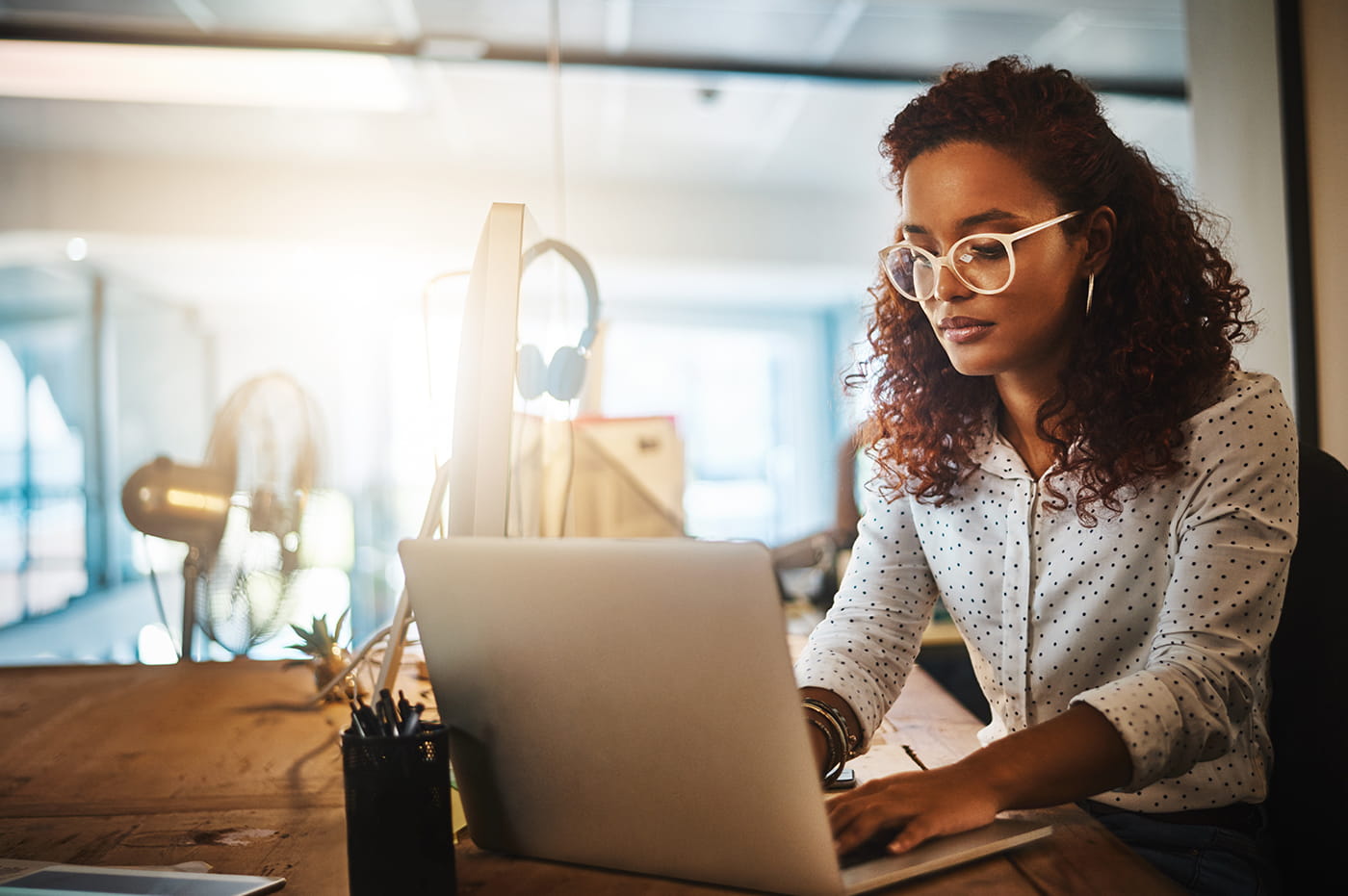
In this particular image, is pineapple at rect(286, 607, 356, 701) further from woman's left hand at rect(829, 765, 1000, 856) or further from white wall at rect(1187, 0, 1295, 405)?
white wall at rect(1187, 0, 1295, 405)

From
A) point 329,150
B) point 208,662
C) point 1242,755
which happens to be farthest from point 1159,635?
point 329,150

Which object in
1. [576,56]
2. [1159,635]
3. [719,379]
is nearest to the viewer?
[1159,635]

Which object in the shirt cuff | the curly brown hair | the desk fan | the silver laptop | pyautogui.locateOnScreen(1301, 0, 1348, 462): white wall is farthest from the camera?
Answer: pyautogui.locateOnScreen(1301, 0, 1348, 462): white wall

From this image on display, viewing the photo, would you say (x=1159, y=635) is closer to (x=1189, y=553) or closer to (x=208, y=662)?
(x=1189, y=553)

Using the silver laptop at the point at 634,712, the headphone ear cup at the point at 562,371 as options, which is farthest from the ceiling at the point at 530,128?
the silver laptop at the point at 634,712

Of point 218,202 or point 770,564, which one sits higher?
point 218,202

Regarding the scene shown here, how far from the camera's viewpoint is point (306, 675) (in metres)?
1.46

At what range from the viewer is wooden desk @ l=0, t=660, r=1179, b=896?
634mm

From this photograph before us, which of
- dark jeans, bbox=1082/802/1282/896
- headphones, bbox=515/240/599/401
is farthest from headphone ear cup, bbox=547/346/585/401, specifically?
dark jeans, bbox=1082/802/1282/896

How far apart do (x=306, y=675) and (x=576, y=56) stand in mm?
2834

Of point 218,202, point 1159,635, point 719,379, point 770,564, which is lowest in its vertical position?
point 1159,635

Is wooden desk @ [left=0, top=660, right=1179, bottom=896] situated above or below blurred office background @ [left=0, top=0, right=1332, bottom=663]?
below

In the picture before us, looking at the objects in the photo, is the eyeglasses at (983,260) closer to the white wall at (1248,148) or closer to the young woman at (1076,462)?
the young woman at (1076,462)

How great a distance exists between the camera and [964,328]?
0.98m
